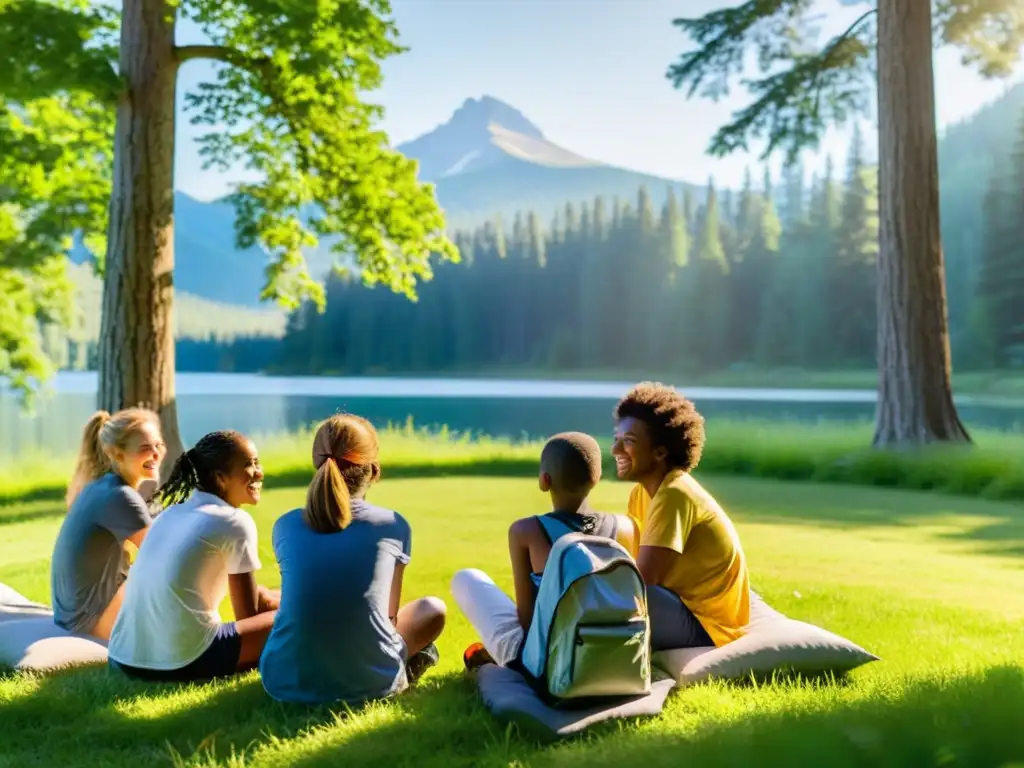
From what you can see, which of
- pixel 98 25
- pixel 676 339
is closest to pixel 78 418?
pixel 676 339

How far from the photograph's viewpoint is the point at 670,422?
13.3ft

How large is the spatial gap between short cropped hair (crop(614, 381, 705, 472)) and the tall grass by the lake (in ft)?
27.6

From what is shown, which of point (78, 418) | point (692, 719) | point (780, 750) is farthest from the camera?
point (78, 418)

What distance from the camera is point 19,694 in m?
4.09

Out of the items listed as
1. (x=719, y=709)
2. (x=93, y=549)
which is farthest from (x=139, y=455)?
(x=719, y=709)

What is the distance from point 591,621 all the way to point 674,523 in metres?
0.68

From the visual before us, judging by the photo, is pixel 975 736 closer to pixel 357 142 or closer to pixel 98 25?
pixel 98 25

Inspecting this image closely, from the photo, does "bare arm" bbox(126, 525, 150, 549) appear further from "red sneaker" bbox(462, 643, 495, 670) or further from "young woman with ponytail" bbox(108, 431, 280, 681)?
"red sneaker" bbox(462, 643, 495, 670)

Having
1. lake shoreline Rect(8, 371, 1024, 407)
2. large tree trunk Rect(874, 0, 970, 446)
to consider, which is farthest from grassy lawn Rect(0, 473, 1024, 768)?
lake shoreline Rect(8, 371, 1024, 407)

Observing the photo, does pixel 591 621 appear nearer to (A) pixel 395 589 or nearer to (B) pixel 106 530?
(A) pixel 395 589

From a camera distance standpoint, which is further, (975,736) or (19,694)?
(19,694)

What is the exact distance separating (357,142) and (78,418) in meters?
40.5

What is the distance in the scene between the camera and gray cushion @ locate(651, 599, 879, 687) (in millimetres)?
4074

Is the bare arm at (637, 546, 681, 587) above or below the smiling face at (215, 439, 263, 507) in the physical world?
below
